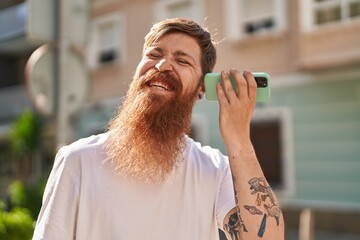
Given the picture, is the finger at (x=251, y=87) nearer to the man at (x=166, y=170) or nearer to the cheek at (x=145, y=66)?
the man at (x=166, y=170)

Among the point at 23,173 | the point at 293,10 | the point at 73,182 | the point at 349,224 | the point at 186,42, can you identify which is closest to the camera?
the point at 73,182

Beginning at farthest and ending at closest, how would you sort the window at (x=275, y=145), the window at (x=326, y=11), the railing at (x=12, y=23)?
the railing at (x=12, y=23) < the window at (x=275, y=145) < the window at (x=326, y=11)

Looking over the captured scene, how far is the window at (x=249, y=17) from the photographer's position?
1165 cm

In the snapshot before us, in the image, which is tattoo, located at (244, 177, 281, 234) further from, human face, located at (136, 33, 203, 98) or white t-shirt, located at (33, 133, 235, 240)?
human face, located at (136, 33, 203, 98)

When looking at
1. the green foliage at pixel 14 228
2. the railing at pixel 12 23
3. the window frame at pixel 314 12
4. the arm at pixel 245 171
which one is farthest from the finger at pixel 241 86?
the railing at pixel 12 23

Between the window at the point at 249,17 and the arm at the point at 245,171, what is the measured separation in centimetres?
1031

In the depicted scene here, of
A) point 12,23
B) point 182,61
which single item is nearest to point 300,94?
point 182,61

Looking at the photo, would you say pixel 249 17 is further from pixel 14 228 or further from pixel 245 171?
pixel 245 171

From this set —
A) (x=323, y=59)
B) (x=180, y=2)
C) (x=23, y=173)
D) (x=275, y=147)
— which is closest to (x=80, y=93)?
Answer: (x=323, y=59)

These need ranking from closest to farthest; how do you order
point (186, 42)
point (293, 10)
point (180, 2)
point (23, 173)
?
point (186, 42)
point (293, 10)
point (180, 2)
point (23, 173)

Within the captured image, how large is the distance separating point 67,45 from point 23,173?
55.2 feet

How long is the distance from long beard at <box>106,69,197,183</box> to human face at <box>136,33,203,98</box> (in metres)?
0.02

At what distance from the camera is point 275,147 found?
456 inches

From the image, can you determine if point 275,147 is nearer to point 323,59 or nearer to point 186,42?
point 323,59
